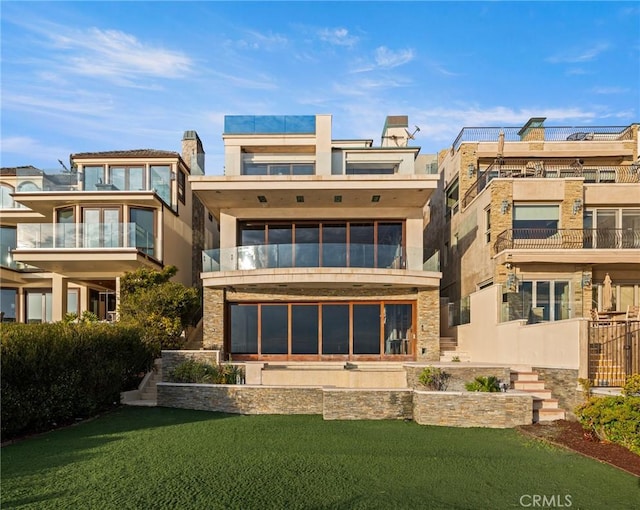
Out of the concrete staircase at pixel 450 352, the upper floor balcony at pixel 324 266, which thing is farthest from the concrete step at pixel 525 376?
the upper floor balcony at pixel 324 266

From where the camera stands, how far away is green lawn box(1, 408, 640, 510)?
6484 millimetres

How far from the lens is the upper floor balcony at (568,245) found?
17.4m

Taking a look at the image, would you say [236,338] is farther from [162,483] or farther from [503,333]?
[162,483]

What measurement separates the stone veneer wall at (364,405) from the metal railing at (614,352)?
465 centimetres

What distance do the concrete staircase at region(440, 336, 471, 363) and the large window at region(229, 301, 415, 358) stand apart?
1468 millimetres

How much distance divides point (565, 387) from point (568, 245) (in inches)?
353

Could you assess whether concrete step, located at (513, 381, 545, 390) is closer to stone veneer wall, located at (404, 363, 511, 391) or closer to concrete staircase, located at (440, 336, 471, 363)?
stone veneer wall, located at (404, 363, 511, 391)

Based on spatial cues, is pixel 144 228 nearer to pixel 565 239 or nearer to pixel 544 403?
pixel 544 403

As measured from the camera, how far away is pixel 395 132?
2239 centimetres

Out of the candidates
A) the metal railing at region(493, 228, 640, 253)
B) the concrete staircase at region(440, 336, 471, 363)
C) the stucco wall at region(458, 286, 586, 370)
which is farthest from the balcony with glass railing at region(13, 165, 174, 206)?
the metal railing at region(493, 228, 640, 253)

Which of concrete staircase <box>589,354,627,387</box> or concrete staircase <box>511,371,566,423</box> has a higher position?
concrete staircase <box>589,354,627,387</box>

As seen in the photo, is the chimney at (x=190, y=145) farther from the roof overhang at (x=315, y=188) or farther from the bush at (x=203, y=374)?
the bush at (x=203, y=374)

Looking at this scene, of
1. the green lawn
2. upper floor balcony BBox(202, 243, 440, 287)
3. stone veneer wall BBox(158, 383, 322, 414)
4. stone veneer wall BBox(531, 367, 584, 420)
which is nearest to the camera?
the green lawn

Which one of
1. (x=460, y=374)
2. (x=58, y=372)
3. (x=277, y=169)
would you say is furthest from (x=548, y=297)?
(x=58, y=372)
